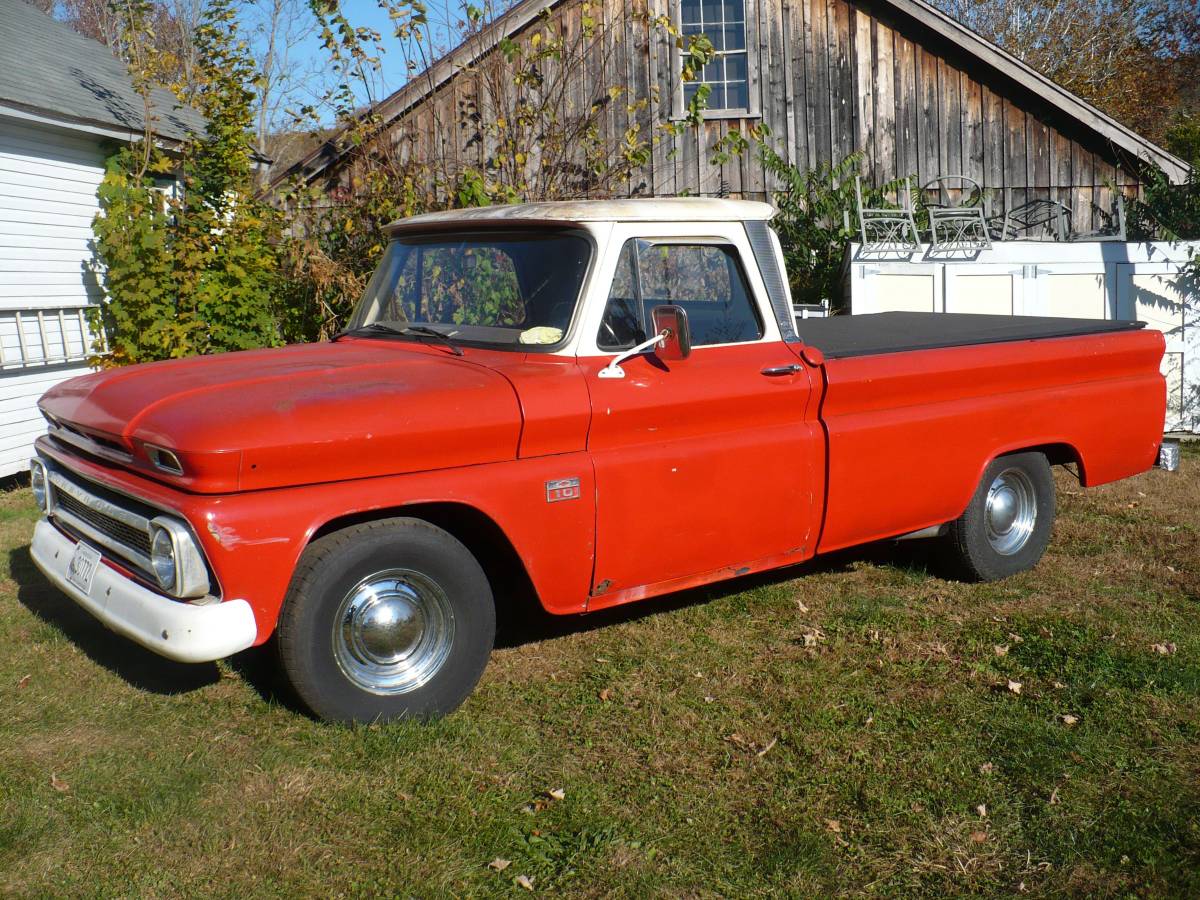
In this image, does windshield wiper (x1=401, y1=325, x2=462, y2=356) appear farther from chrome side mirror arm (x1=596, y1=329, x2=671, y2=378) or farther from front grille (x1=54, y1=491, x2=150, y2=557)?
front grille (x1=54, y1=491, x2=150, y2=557)

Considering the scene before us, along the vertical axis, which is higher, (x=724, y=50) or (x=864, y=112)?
(x=724, y=50)

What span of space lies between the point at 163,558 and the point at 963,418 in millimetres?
3681

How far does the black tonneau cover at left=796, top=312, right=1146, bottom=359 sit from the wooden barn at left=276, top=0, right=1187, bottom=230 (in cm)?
667

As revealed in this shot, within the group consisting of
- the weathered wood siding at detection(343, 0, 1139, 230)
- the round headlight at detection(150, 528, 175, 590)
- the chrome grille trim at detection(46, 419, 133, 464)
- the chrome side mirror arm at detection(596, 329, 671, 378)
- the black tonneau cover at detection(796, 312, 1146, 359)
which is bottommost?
the round headlight at detection(150, 528, 175, 590)

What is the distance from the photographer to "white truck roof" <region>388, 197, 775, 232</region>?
4680mm

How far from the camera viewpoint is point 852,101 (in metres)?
13.7

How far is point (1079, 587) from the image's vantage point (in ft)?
19.9

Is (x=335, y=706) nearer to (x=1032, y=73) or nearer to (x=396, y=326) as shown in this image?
(x=396, y=326)

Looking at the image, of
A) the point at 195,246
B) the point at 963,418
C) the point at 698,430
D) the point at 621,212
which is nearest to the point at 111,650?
the point at 698,430

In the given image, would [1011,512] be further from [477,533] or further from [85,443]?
[85,443]

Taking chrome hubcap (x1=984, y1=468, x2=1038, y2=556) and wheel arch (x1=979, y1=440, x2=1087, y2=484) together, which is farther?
chrome hubcap (x1=984, y1=468, x2=1038, y2=556)

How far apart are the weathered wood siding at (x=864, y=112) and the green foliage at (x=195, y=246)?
13.1 feet

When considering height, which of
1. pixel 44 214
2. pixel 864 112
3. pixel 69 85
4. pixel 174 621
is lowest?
pixel 174 621

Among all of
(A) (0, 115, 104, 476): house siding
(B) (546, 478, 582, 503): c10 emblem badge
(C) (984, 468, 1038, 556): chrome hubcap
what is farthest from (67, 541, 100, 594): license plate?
(A) (0, 115, 104, 476): house siding
